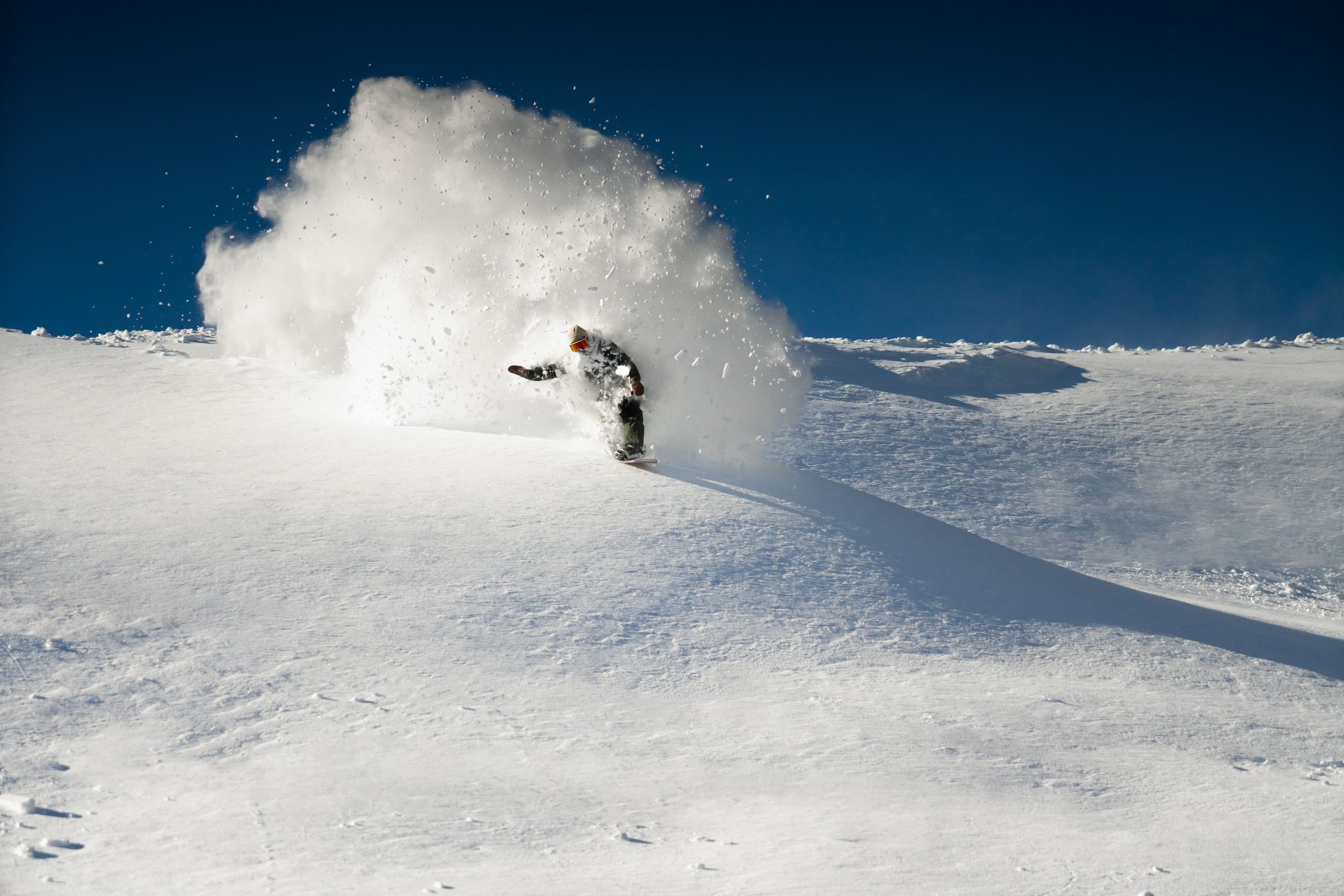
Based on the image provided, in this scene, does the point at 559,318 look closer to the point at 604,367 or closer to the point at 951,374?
the point at 604,367

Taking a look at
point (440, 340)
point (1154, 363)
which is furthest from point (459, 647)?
point (1154, 363)

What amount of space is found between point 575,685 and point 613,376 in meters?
4.02

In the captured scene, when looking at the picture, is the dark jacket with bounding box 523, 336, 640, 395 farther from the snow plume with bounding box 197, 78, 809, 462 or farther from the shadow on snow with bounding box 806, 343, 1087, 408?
the shadow on snow with bounding box 806, 343, 1087, 408

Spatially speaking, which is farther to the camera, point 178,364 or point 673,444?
point 178,364

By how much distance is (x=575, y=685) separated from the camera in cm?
496

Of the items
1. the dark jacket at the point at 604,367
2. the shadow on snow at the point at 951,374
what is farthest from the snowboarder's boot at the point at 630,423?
the shadow on snow at the point at 951,374

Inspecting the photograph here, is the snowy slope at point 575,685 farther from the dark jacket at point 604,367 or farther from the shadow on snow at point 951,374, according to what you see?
the shadow on snow at point 951,374

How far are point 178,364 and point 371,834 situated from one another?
9.83m

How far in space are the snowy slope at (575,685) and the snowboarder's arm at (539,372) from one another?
2.24 ft

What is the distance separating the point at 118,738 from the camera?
412 cm

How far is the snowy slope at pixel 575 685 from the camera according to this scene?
3557 millimetres

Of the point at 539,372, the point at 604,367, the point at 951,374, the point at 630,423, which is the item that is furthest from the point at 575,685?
the point at 951,374

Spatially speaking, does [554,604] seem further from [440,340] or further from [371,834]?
[440,340]

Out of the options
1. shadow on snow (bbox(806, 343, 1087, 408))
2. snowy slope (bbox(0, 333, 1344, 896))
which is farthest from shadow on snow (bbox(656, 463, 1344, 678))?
shadow on snow (bbox(806, 343, 1087, 408))
